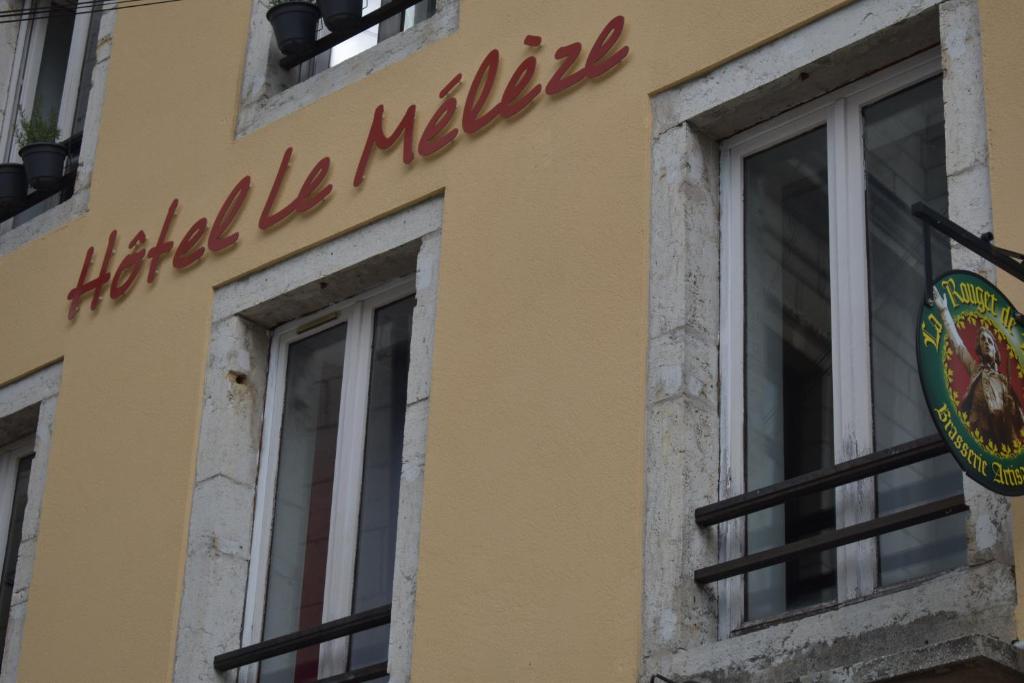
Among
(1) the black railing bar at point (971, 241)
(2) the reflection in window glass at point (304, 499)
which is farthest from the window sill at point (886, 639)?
(2) the reflection in window glass at point (304, 499)

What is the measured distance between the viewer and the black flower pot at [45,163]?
9.72 metres

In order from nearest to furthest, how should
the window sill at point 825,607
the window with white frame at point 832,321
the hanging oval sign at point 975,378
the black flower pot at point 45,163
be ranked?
the hanging oval sign at point 975,378, the window sill at point 825,607, the window with white frame at point 832,321, the black flower pot at point 45,163

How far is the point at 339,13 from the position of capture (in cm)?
859

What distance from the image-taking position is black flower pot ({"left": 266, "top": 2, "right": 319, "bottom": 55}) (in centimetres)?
867

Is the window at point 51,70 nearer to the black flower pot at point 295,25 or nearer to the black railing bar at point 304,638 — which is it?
the black flower pot at point 295,25

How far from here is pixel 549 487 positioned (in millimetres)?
6609

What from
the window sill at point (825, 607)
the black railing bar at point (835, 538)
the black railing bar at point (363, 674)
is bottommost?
the window sill at point (825, 607)

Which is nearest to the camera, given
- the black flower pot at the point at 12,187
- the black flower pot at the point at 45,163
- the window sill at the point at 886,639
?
the window sill at the point at 886,639

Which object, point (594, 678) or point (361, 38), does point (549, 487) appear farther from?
point (361, 38)

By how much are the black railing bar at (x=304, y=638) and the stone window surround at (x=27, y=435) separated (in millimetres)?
1224

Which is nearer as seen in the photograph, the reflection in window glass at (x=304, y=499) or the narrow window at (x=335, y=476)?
the narrow window at (x=335, y=476)

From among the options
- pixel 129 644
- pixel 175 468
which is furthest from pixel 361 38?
pixel 129 644

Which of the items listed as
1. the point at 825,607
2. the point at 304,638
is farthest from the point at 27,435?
the point at 825,607

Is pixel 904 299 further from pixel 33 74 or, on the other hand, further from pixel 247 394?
pixel 33 74
